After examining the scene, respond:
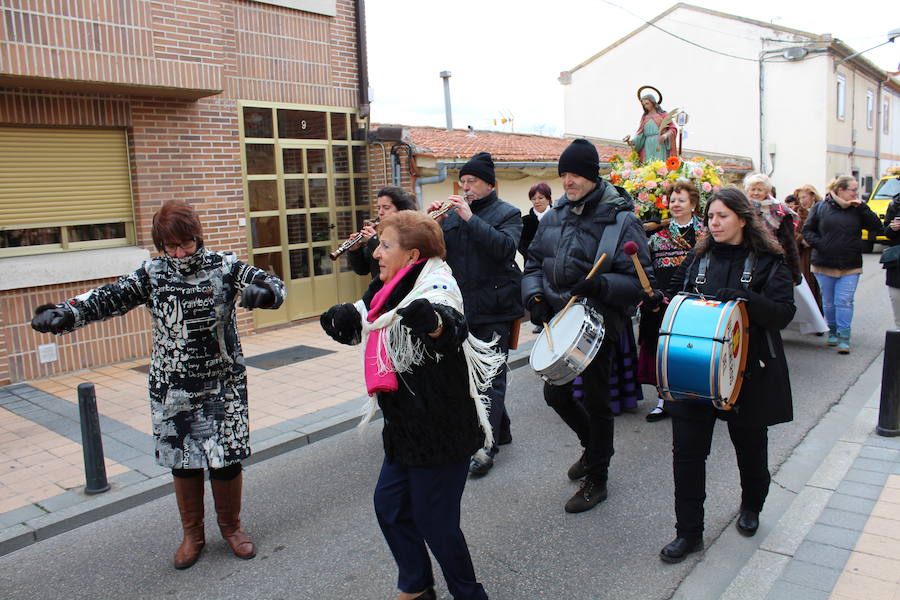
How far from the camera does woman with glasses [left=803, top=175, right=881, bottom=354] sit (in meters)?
8.09

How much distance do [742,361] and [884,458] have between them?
6.96 ft

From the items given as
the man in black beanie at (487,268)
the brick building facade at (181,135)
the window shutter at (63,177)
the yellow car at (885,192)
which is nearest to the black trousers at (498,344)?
the man in black beanie at (487,268)

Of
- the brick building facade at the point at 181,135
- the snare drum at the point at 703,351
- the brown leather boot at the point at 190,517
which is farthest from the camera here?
the brick building facade at the point at 181,135

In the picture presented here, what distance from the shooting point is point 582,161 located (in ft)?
13.0

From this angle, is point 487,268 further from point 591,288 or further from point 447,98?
point 447,98

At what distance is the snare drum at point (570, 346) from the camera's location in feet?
11.8

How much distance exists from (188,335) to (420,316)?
1.59 metres

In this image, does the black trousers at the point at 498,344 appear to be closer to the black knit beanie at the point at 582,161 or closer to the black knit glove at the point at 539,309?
the black knit glove at the point at 539,309

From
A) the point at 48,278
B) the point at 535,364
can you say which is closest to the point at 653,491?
the point at 535,364

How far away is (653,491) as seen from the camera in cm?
454

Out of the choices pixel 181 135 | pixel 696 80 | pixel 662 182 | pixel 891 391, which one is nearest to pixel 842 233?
pixel 662 182

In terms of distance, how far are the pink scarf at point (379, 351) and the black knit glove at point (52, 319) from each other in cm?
155

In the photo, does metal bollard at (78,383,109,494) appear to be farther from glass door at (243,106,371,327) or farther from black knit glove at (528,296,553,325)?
glass door at (243,106,371,327)

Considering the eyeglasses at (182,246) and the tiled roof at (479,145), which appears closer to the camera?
the eyeglasses at (182,246)
